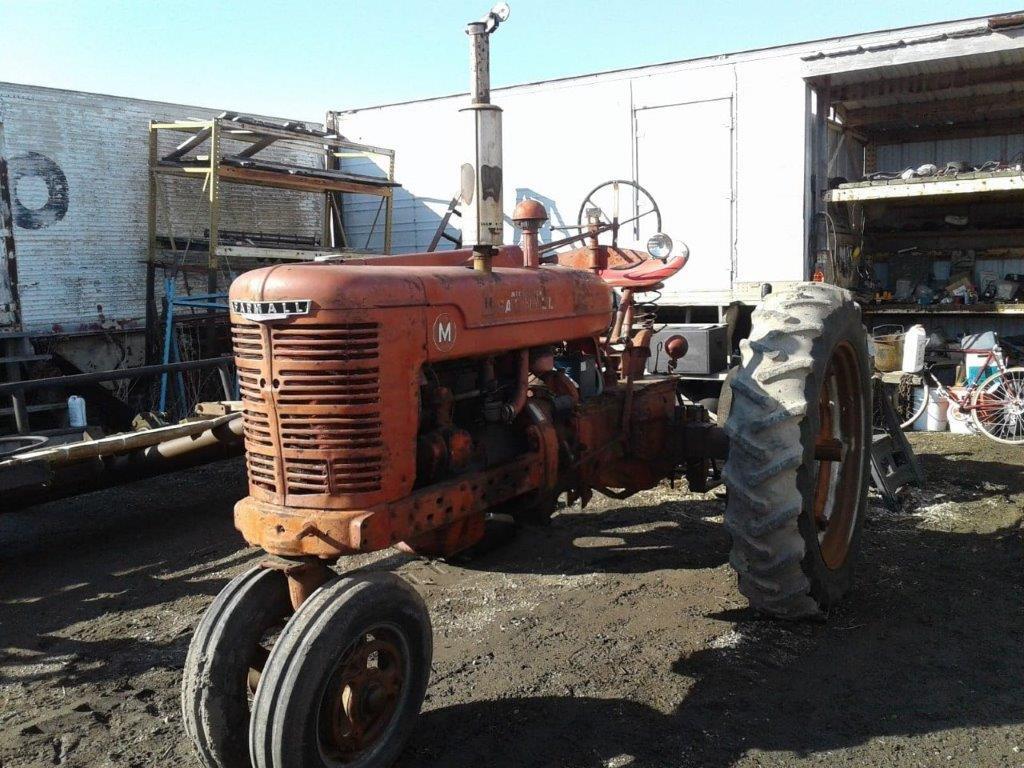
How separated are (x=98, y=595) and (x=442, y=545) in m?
2.16

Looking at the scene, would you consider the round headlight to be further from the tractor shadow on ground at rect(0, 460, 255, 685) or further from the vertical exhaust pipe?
the tractor shadow on ground at rect(0, 460, 255, 685)

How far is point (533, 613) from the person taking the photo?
386cm

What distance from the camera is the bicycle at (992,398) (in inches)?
296

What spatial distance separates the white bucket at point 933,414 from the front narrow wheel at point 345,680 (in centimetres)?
674

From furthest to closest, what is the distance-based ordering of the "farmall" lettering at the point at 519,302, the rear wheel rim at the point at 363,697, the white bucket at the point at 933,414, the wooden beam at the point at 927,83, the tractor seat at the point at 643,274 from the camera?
the wooden beam at the point at 927,83
the white bucket at the point at 933,414
the tractor seat at the point at 643,274
the "farmall" lettering at the point at 519,302
the rear wheel rim at the point at 363,697

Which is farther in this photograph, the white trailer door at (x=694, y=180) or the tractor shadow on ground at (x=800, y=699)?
the white trailer door at (x=694, y=180)

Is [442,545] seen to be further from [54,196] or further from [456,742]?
[54,196]

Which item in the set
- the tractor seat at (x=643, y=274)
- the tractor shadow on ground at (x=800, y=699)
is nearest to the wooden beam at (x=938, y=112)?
the tractor seat at (x=643, y=274)

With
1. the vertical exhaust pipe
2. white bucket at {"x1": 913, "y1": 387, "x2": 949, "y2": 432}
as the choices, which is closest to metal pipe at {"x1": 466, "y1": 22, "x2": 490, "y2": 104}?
the vertical exhaust pipe

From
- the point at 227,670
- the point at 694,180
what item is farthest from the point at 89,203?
the point at 227,670

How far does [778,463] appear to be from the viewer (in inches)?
127

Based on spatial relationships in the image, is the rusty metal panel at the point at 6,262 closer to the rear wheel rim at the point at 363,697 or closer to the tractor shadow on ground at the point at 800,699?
the tractor shadow on ground at the point at 800,699

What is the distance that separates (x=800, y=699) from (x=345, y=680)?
5.17 feet

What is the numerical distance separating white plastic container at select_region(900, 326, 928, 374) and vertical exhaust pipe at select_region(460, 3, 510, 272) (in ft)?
20.4
